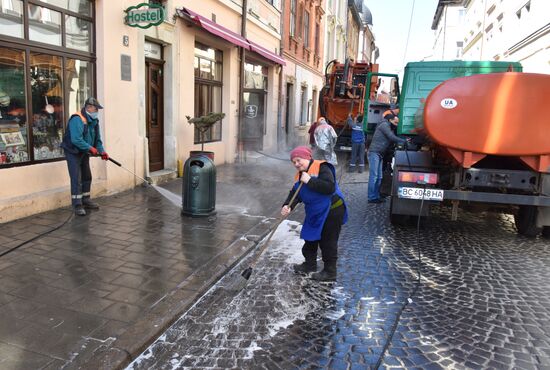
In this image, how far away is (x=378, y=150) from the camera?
8.59 metres

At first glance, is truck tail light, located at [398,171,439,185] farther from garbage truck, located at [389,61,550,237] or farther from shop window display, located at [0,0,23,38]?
shop window display, located at [0,0,23,38]

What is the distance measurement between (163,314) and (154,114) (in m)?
7.09

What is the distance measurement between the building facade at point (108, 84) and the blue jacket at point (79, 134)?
0.65 meters

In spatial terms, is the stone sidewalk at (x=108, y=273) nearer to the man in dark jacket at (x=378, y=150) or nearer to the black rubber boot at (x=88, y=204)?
the black rubber boot at (x=88, y=204)

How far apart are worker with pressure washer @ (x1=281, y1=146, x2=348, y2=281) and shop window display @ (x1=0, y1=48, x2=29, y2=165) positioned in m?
4.18

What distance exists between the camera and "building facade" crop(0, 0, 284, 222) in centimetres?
644

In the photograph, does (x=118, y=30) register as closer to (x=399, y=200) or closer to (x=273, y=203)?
(x=273, y=203)

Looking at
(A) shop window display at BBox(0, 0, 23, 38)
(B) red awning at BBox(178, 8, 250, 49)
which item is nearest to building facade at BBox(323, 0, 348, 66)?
(B) red awning at BBox(178, 8, 250, 49)

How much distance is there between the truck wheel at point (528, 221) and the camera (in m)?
6.33

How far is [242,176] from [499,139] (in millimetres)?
7025

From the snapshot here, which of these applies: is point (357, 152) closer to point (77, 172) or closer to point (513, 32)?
point (77, 172)

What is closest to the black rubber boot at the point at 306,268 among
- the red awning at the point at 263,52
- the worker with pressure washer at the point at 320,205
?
the worker with pressure washer at the point at 320,205

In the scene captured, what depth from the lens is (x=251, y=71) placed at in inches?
626

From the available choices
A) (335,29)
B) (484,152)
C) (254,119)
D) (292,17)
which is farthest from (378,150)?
(335,29)
